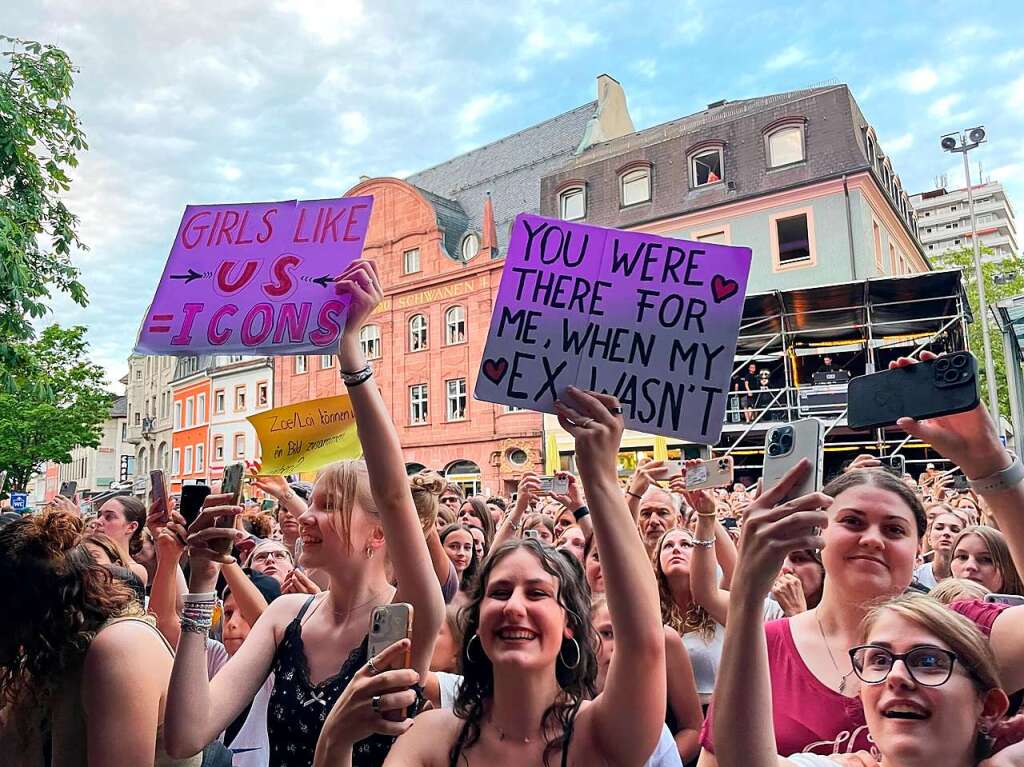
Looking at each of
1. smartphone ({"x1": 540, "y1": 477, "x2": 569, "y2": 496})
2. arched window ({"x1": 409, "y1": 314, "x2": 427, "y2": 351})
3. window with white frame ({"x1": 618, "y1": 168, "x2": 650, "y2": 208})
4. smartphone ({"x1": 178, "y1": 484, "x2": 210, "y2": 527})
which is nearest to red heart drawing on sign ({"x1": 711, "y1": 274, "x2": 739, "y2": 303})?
smartphone ({"x1": 178, "y1": 484, "x2": 210, "y2": 527})

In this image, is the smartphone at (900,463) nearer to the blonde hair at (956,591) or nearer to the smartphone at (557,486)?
the smartphone at (557,486)

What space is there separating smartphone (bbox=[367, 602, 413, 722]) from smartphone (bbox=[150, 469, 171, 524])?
178 cm

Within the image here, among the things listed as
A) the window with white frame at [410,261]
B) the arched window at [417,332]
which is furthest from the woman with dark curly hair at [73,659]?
the window with white frame at [410,261]

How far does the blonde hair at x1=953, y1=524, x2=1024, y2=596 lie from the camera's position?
3.36m

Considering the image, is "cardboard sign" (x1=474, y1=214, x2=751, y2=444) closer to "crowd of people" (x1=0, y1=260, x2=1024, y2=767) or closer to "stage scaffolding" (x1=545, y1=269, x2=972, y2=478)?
"crowd of people" (x1=0, y1=260, x2=1024, y2=767)

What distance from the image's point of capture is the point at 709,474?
285 centimetres

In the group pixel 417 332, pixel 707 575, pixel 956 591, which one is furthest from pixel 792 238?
pixel 956 591

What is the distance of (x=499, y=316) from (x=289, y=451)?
2.46 m

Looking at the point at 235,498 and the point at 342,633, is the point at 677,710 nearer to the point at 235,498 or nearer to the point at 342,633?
the point at 342,633

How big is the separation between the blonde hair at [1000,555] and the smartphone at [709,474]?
153 centimetres

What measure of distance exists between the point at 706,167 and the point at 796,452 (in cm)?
2467

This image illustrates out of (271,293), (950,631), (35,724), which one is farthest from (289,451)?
(950,631)

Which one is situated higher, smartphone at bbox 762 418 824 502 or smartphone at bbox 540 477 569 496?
smartphone at bbox 762 418 824 502

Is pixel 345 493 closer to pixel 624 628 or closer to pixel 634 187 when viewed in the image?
pixel 624 628
